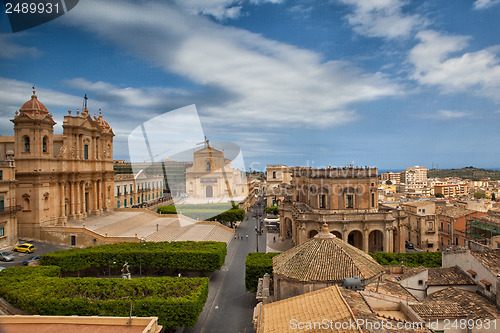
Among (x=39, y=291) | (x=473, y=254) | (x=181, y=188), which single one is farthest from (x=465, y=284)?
(x=181, y=188)

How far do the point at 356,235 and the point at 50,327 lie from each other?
1254 inches

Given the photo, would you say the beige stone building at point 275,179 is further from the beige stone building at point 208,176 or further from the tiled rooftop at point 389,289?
the tiled rooftop at point 389,289

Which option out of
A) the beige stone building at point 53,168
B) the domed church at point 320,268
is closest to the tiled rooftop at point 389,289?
the domed church at point 320,268

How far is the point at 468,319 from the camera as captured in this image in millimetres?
14672

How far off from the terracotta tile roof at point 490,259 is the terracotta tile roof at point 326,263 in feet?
27.0

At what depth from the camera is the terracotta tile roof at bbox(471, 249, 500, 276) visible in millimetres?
18053

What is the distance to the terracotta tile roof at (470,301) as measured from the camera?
14989mm

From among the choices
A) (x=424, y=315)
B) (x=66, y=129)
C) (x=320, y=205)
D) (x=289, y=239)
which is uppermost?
(x=66, y=129)

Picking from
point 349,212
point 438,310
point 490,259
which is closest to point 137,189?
point 349,212

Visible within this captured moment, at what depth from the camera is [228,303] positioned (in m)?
24.9

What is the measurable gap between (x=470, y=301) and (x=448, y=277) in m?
3.62

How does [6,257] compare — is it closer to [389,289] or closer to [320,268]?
[320,268]

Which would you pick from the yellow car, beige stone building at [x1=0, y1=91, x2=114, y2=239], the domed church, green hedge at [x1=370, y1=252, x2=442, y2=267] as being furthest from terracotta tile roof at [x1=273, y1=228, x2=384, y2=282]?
beige stone building at [x1=0, y1=91, x2=114, y2=239]

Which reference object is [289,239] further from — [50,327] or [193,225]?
[50,327]
